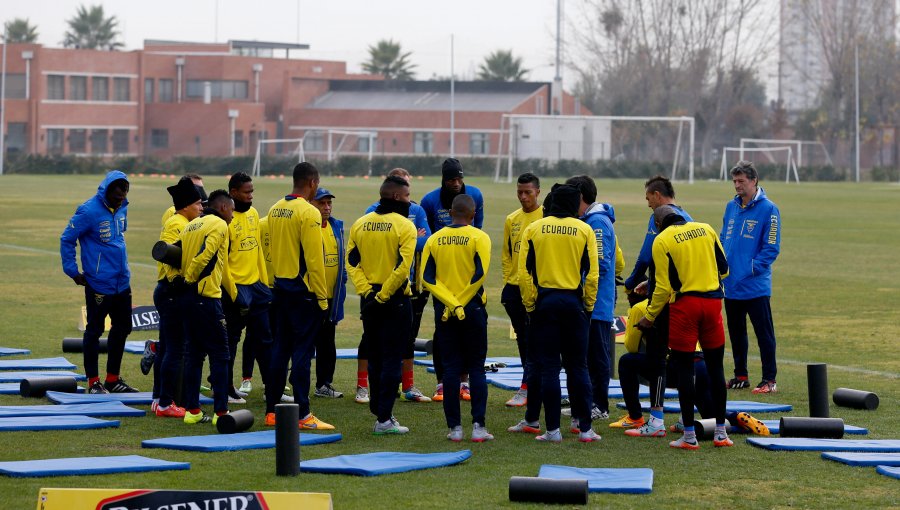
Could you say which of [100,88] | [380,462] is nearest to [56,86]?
[100,88]

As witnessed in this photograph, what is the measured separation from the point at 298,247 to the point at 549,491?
345 cm

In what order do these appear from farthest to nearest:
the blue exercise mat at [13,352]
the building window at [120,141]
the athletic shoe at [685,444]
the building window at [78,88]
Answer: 1. the building window at [120,141]
2. the building window at [78,88]
3. the blue exercise mat at [13,352]
4. the athletic shoe at [685,444]

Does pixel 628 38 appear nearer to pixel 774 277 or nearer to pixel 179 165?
pixel 179 165

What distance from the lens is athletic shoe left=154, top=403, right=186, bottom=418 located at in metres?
10.8

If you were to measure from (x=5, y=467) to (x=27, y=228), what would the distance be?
27.0 metres

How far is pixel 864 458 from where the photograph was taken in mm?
9055

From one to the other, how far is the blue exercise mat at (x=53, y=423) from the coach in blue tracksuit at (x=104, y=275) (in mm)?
1600

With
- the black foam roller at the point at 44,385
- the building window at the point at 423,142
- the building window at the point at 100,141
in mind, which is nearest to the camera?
the black foam roller at the point at 44,385

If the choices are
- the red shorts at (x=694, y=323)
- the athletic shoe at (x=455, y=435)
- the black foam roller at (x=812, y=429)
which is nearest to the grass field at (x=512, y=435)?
the athletic shoe at (x=455, y=435)

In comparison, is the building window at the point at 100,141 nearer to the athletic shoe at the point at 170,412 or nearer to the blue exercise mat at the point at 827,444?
the athletic shoe at the point at 170,412

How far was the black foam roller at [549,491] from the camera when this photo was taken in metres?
7.73

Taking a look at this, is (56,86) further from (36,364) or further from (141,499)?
(141,499)

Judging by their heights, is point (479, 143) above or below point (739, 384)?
above

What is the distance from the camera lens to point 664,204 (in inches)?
400
